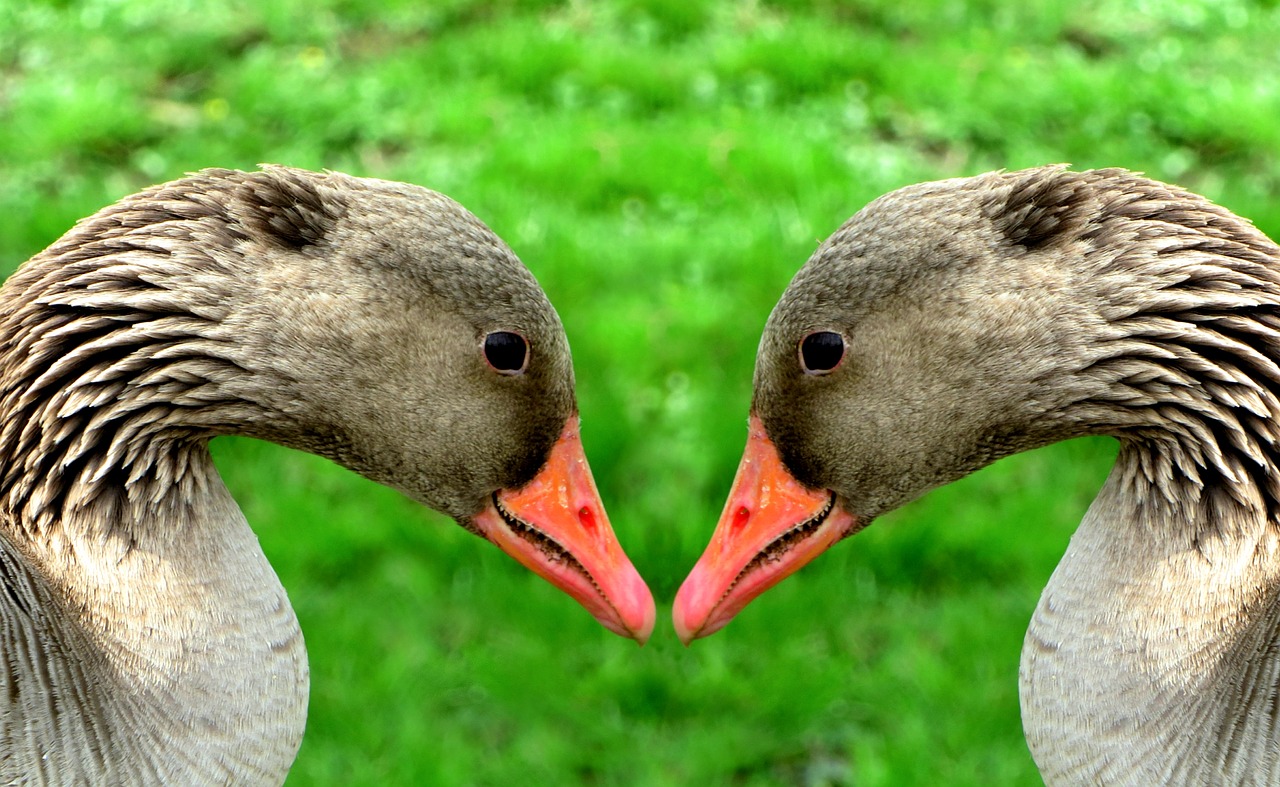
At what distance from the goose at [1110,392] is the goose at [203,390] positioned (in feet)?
3.20

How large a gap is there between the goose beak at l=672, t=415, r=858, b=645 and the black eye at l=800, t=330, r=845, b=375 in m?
0.32

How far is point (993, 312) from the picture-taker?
386 cm

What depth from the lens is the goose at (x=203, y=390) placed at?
3.78 metres

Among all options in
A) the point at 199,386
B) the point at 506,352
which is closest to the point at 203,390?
the point at 199,386

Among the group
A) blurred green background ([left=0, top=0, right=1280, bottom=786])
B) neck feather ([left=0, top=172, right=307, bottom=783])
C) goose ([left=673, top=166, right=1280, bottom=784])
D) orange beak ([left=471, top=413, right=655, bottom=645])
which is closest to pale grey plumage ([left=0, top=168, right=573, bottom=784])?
neck feather ([left=0, top=172, right=307, bottom=783])

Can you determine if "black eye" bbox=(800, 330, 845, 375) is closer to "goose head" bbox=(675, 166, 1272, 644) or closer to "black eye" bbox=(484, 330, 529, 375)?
"goose head" bbox=(675, 166, 1272, 644)

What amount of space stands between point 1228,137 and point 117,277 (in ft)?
27.3

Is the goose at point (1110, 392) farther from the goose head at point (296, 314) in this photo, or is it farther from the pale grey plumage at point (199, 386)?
the pale grey plumage at point (199, 386)

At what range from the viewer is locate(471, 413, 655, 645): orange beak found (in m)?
4.23

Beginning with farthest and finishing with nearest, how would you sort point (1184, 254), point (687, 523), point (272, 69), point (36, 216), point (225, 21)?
point (225, 21) → point (272, 69) → point (36, 216) → point (687, 523) → point (1184, 254)

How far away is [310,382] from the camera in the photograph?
155 inches

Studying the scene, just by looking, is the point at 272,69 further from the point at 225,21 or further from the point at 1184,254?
the point at 1184,254

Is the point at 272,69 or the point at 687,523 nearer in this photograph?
the point at 687,523

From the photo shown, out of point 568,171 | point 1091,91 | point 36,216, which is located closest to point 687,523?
point 568,171
